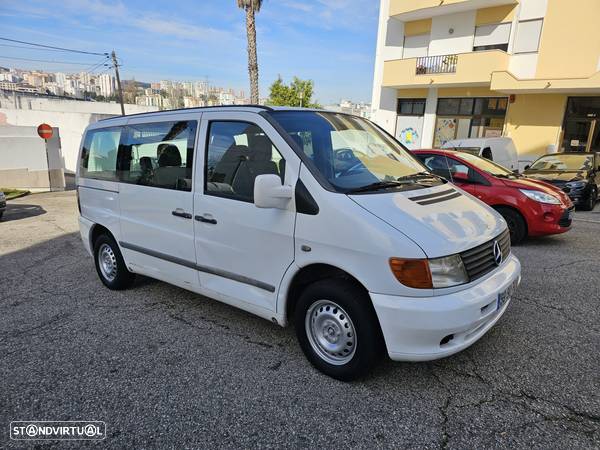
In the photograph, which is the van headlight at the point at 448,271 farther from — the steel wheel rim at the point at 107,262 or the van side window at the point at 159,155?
the steel wheel rim at the point at 107,262

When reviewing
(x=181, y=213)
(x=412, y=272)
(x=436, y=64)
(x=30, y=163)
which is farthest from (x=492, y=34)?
(x=30, y=163)

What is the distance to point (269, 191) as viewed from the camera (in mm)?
2695

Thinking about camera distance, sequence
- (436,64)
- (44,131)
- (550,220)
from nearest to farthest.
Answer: (550,220)
(44,131)
(436,64)

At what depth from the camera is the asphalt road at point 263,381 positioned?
2395mm

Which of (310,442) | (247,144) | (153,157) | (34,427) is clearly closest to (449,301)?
A: (310,442)

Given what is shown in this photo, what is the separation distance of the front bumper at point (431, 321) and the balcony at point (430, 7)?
1897 centimetres

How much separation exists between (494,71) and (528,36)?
2052 mm

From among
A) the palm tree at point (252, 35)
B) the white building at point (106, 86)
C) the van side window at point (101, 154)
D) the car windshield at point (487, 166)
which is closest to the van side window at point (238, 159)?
the van side window at point (101, 154)

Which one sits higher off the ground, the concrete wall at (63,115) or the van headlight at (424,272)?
the concrete wall at (63,115)

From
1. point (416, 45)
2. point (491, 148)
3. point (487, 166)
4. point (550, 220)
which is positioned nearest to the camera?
point (550, 220)

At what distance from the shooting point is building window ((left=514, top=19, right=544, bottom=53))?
53.5 ft

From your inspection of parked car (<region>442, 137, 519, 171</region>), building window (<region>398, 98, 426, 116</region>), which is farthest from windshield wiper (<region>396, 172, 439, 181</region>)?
building window (<region>398, 98, 426, 116</region>)

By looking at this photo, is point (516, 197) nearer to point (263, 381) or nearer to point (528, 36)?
point (263, 381)

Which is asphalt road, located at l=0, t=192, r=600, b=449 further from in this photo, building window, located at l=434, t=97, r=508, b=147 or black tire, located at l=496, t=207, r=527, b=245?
building window, located at l=434, t=97, r=508, b=147
